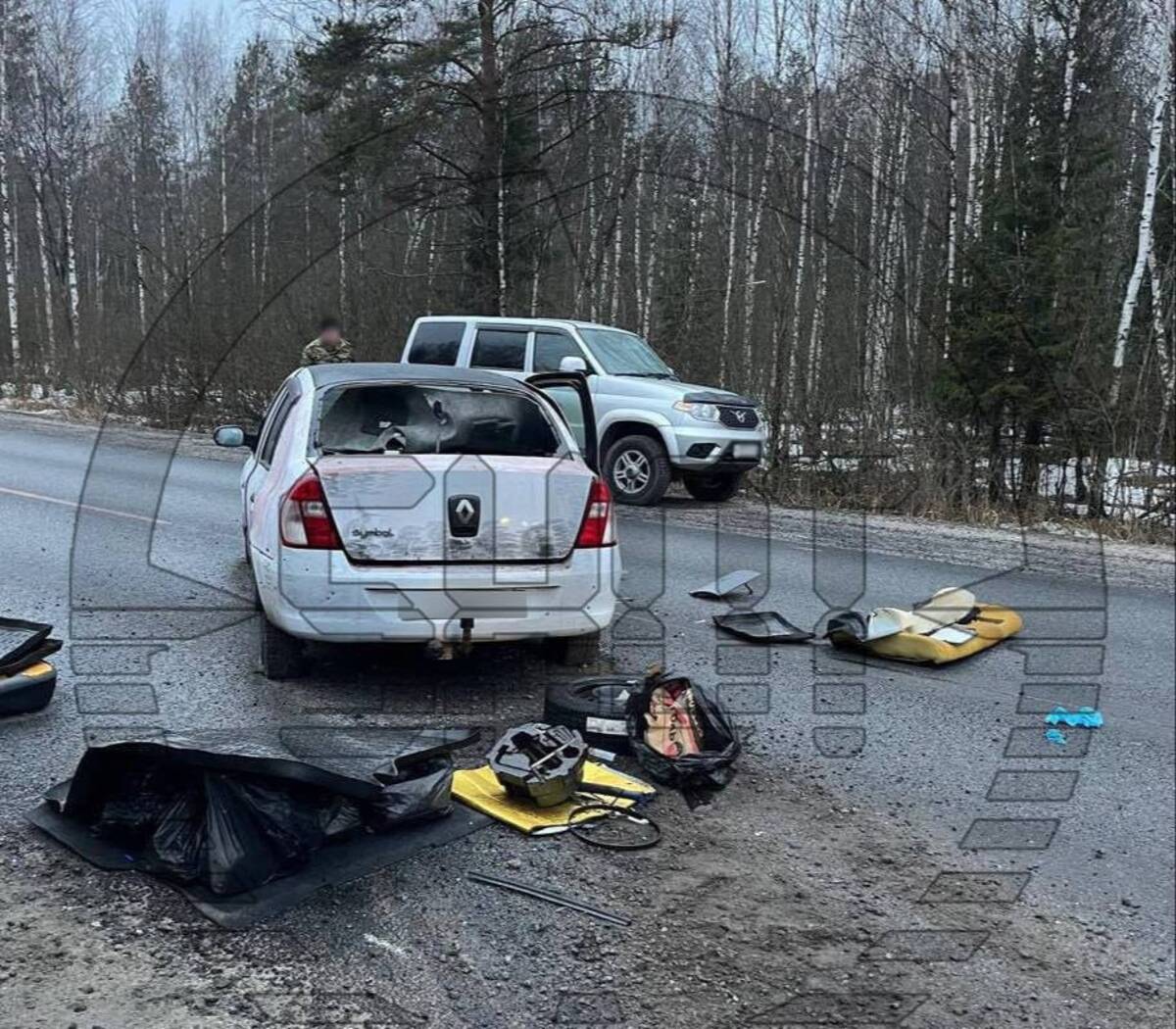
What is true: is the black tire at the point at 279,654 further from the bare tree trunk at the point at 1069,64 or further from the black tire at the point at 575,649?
the bare tree trunk at the point at 1069,64

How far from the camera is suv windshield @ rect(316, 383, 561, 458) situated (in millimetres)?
5500

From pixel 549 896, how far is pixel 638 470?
9.37 m

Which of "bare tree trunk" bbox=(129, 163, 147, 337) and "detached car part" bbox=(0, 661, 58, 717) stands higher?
"bare tree trunk" bbox=(129, 163, 147, 337)

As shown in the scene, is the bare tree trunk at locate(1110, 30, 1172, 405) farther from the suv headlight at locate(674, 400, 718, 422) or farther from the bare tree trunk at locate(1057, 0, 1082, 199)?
the suv headlight at locate(674, 400, 718, 422)

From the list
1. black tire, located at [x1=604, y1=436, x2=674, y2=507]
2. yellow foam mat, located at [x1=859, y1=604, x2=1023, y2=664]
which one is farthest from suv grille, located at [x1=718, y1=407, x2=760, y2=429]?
yellow foam mat, located at [x1=859, y1=604, x2=1023, y2=664]

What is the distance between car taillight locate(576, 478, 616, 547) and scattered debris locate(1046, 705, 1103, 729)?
88.3 inches

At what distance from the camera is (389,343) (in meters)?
20.0

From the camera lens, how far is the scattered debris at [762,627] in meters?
6.38

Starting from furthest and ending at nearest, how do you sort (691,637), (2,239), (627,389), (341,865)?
(2,239) < (627,389) < (691,637) < (341,865)

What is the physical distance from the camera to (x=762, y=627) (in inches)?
257

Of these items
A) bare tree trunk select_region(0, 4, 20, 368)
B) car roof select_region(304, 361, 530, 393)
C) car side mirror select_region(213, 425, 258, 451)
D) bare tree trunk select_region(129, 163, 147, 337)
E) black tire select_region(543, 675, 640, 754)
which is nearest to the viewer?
black tire select_region(543, 675, 640, 754)

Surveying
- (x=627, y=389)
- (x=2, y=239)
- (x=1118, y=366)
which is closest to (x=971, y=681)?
(x=627, y=389)

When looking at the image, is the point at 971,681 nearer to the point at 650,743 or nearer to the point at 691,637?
the point at 691,637

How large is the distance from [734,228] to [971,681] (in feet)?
75.4
